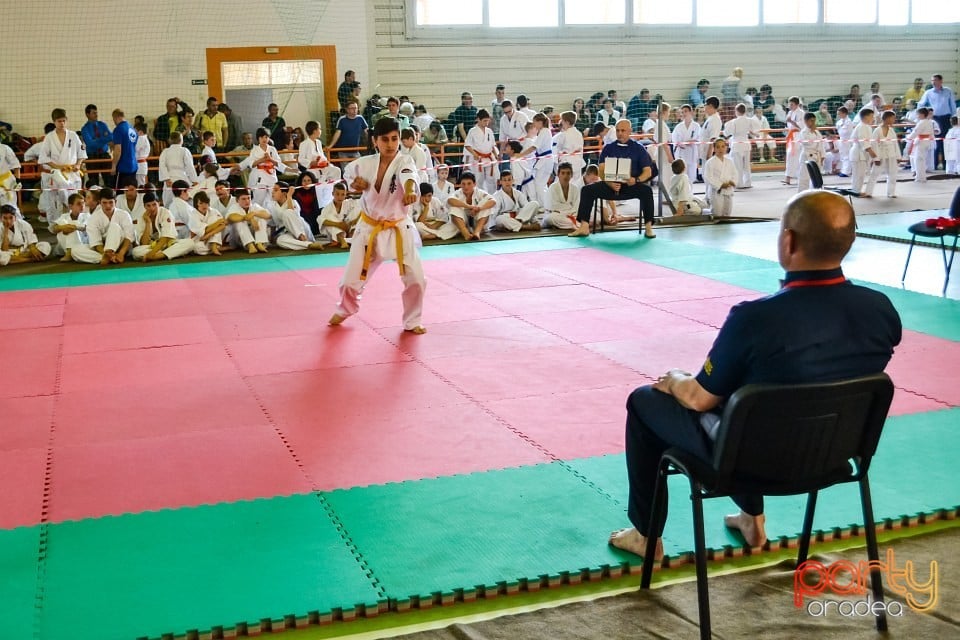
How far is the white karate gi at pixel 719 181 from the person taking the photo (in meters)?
12.7

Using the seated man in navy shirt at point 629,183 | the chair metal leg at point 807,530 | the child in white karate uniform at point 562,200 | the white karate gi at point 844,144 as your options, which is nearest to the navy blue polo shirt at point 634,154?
the seated man in navy shirt at point 629,183

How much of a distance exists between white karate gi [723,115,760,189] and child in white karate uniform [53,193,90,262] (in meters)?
10.6

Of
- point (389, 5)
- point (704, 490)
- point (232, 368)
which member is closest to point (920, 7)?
point (389, 5)

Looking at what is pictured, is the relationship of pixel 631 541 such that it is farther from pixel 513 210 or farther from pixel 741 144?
pixel 741 144

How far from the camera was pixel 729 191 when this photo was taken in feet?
41.9

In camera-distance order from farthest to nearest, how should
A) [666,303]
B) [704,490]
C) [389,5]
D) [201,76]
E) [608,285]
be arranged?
[389,5] < [201,76] < [608,285] < [666,303] < [704,490]

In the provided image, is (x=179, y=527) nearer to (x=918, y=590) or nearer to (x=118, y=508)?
(x=118, y=508)

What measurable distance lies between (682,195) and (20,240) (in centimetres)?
827

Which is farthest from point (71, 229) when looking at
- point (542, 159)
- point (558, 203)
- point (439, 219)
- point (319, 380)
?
point (542, 159)

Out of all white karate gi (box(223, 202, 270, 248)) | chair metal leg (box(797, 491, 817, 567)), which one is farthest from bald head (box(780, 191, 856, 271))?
white karate gi (box(223, 202, 270, 248))

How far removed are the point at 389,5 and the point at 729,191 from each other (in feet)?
26.5

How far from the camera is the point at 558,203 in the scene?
1270 centimetres

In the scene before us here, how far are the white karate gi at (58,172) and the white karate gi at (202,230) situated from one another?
2.64 metres

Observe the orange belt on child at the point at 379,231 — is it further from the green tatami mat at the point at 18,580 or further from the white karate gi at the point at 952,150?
the white karate gi at the point at 952,150
